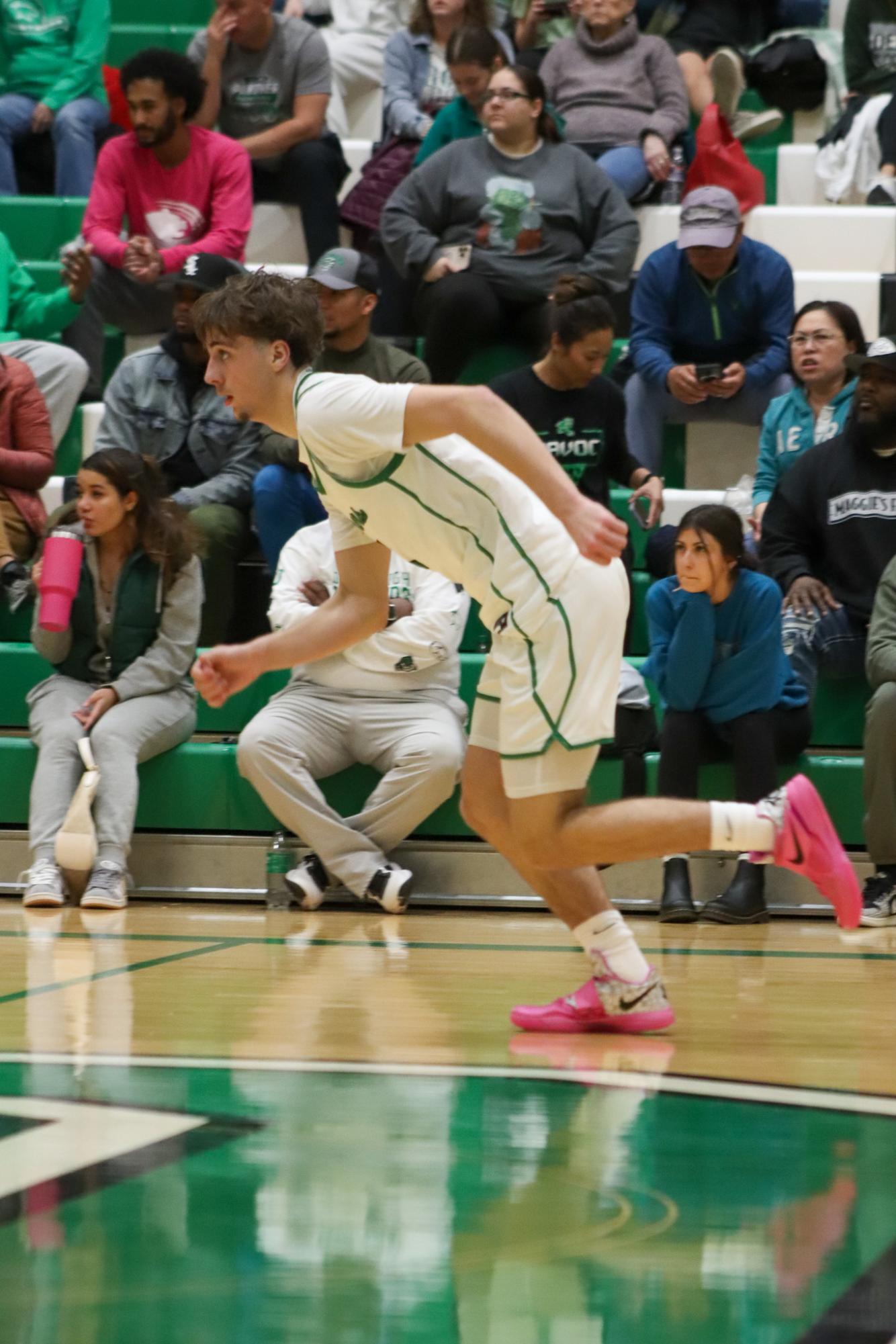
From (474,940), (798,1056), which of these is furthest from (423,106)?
(798,1056)

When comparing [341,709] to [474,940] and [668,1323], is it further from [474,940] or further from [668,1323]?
[668,1323]

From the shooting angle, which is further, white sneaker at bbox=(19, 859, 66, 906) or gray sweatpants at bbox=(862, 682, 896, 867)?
white sneaker at bbox=(19, 859, 66, 906)

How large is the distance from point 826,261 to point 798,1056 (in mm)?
5091

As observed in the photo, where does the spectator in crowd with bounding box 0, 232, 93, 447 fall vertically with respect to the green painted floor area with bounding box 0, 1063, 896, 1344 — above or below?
above

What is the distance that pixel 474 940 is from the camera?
174 inches

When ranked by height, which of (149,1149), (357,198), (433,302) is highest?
(357,198)

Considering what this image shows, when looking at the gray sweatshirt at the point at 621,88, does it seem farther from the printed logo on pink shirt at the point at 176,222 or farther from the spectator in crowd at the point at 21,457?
the spectator in crowd at the point at 21,457

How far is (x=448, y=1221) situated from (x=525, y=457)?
48.5 inches

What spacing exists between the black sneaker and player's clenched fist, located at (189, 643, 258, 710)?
→ 2424mm

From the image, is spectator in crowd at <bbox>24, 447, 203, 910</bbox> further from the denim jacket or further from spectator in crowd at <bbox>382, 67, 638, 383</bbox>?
spectator in crowd at <bbox>382, 67, 638, 383</bbox>

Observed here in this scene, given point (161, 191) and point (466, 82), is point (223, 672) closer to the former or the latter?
point (161, 191)

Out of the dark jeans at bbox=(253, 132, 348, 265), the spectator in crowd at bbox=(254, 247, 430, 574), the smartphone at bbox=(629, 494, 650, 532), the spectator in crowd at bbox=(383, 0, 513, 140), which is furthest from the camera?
the spectator in crowd at bbox=(383, 0, 513, 140)

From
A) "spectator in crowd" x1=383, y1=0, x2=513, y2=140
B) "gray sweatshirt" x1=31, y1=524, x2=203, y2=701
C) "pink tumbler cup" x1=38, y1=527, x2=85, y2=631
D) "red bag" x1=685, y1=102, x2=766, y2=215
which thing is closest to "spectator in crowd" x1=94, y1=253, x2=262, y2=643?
"gray sweatshirt" x1=31, y1=524, x2=203, y2=701

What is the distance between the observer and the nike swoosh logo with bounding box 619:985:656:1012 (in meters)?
3.06
